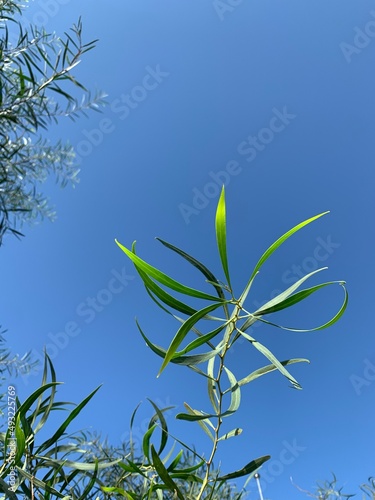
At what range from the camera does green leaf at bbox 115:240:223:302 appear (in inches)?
16.5

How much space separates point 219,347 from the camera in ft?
1.62

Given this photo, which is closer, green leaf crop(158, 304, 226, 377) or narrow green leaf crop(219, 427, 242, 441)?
green leaf crop(158, 304, 226, 377)

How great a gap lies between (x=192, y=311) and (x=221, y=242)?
0.10 metres

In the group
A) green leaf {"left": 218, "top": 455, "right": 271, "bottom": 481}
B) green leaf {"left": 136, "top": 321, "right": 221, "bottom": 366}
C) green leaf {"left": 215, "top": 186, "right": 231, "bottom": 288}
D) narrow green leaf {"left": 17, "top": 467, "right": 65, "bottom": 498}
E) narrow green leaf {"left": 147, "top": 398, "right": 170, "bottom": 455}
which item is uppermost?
green leaf {"left": 215, "top": 186, "right": 231, "bottom": 288}

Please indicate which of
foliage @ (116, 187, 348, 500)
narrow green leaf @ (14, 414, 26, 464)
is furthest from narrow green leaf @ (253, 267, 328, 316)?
narrow green leaf @ (14, 414, 26, 464)

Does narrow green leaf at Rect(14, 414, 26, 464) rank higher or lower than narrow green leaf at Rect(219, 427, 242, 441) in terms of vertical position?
lower

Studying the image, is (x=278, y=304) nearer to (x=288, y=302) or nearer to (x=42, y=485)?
(x=288, y=302)

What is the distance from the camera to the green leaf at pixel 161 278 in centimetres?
42

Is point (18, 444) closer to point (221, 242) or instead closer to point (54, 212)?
point (221, 242)

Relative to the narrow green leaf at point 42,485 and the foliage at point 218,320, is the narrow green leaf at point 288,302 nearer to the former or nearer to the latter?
the foliage at point 218,320

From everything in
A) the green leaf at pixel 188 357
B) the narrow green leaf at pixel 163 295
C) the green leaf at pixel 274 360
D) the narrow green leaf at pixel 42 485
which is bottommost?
the narrow green leaf at pixel 42 485

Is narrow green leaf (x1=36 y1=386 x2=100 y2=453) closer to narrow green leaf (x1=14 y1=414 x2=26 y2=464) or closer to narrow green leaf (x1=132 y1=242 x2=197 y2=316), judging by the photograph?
narrow green leaf (x1=14 y1=414 x2=26 y2=464)

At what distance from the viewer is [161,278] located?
43cm

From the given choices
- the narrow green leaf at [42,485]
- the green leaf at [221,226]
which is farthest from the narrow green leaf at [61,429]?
the green leaf at [221,226]
